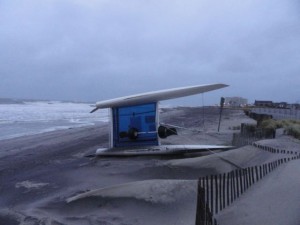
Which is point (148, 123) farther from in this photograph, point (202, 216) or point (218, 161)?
point (202, 216)

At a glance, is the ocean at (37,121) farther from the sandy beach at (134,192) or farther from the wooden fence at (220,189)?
the wooden fence at (220,189)

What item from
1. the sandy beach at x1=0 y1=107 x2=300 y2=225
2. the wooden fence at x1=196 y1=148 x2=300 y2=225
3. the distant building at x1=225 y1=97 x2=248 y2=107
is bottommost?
the sandy beach at x1=0 y1=107 x2=300 y2=225

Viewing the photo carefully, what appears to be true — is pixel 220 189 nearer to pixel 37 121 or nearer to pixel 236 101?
pixel 37 121

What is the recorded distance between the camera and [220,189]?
26.3ft

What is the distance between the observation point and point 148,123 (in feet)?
57.2

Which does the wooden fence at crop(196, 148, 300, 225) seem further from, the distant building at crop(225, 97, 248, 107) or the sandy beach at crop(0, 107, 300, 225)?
the distant building at crop(225, 97, 248, 107)

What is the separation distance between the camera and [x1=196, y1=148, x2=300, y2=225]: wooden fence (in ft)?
20.7

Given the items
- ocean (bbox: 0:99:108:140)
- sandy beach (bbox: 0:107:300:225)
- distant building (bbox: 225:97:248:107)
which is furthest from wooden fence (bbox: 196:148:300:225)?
distant building (bbox: 225:97:248:107)

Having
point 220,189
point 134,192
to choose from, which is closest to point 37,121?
point 134,192

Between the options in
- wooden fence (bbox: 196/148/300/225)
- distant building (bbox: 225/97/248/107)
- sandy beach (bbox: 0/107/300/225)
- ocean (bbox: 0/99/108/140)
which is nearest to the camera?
wooden fence (bbox: 196/148/300/225)

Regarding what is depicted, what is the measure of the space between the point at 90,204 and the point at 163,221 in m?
1.88

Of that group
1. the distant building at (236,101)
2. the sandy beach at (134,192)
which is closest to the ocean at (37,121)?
the sandy beach at (134,192)

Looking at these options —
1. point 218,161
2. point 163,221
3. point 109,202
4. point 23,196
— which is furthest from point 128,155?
point 163,221

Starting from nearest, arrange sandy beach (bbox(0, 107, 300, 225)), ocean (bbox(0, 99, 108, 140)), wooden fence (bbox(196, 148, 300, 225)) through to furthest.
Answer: wooden fence (bbox(196, 148, 300, 225))
sandy beach (bbox(0, 107, 300, 225))
ocean (bbox(0, 99, 108, 140))
